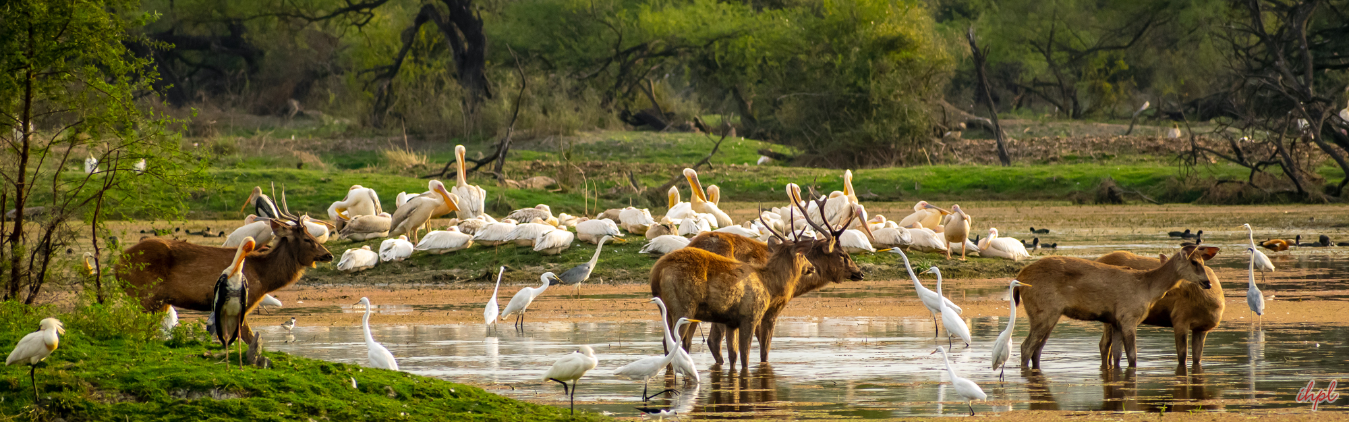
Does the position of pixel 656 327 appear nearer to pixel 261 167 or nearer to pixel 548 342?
pixel 548 342

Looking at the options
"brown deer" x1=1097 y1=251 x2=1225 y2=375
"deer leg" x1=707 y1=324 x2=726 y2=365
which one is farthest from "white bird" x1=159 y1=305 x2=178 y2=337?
"brown deer" x1=1097 y1=251 x2=1225 y2=375

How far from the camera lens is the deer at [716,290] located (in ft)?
31.6

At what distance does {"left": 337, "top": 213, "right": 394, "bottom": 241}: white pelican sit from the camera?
19719 mm

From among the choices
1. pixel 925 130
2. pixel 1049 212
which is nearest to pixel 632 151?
pixel 925 130

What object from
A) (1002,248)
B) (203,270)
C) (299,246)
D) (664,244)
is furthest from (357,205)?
(299,246)

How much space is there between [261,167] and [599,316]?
1929 centimetres

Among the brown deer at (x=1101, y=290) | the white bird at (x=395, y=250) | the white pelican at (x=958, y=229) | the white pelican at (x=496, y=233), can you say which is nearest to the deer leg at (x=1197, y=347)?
the brown deer at (x=1101, y=290)

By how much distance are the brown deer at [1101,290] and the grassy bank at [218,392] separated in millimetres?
3952

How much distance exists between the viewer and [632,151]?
120 ft

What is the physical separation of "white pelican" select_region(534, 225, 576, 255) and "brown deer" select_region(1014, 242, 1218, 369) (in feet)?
29.5

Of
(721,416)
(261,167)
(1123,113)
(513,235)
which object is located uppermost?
(1123,113)

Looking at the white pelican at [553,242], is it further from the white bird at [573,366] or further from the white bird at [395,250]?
the white bird at [573,366]

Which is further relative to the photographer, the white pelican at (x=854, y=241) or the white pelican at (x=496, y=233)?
the white pelican at (x=496, y=233)

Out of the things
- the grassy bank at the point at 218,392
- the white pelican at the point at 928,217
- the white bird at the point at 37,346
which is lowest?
the grassy bank at the point at 218,392
